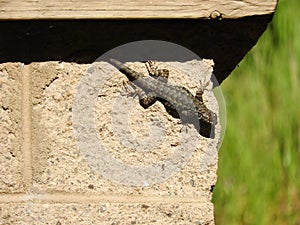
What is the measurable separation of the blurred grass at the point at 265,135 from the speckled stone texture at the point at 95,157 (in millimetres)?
1614

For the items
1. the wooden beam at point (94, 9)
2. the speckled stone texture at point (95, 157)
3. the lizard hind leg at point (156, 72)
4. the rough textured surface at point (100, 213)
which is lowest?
the rough textured surface at point (100, 213)

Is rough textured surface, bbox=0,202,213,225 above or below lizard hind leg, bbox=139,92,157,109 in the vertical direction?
below

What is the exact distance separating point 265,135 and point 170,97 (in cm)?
172

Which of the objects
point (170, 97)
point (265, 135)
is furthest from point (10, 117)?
point (265, 135)

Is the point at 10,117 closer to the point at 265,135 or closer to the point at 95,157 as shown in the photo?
the point at 95,157

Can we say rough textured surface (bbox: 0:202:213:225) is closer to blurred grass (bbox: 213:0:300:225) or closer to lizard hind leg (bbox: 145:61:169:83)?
lizard hind leg (bbox: 145:61:169:83)

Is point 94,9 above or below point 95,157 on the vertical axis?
above

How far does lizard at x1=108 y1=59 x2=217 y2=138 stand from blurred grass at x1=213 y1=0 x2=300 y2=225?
1.59 m

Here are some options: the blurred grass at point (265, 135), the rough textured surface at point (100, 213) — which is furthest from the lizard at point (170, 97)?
the blurred grass at point (265, 135)

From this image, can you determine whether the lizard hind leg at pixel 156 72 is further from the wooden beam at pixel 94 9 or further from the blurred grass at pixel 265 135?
the blurred grass at pixel 265 135

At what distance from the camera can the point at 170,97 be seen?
4.77 ft

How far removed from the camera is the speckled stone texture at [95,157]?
4.66 ft

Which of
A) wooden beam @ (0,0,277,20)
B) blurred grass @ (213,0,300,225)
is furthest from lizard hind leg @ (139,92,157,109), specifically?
blurred grass @ (213,0,300,225)

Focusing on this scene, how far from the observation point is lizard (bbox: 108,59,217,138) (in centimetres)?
142
